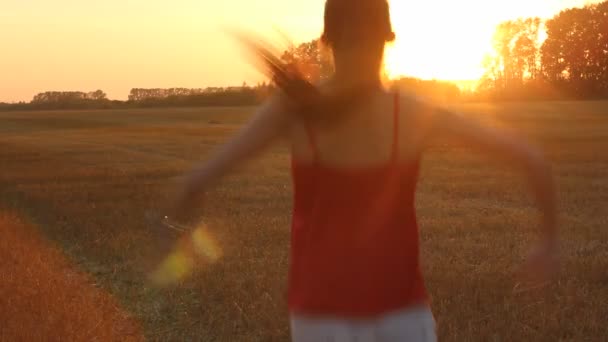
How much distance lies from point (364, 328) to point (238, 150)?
0.59 metres

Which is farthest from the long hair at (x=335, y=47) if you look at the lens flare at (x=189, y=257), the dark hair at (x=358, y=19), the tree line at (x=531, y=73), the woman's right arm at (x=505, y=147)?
the tree line at (x=531, y=73)

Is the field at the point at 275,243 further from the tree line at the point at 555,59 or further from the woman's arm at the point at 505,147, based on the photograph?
the tree line at the point at 555,59

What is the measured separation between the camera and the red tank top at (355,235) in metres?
2.04

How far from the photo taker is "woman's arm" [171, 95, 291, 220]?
1.99 meters

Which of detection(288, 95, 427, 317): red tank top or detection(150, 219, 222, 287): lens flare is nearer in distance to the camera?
detection(288, 95, 427, 317): red tank top

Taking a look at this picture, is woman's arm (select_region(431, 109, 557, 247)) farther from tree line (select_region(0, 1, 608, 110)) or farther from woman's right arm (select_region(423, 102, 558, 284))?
tree line (select_region(0, 1, 608, 110))

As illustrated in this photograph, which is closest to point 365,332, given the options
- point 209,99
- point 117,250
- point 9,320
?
point 9,320

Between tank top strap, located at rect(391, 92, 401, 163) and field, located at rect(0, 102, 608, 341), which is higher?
tank top strap, located at rect(391, 92, 401, 163)

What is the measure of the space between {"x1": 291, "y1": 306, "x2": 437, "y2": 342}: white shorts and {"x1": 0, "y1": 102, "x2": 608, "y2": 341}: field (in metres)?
0.46

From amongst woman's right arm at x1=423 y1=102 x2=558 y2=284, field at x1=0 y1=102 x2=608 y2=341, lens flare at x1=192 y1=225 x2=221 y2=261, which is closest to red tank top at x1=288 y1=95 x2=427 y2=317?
woman's right arm at x1=423 y1=102 x2=558 y2=284

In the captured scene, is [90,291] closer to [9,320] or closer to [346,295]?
[9,320]

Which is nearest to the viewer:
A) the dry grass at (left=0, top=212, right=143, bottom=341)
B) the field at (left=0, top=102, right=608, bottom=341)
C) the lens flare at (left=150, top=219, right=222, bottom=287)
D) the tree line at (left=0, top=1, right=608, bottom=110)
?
the dry grass at (left=0, top=212, right=143, bottom=341)

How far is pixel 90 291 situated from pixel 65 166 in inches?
620

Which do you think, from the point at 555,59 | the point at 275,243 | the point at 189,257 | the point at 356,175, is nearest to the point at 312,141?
the point at 356,175
